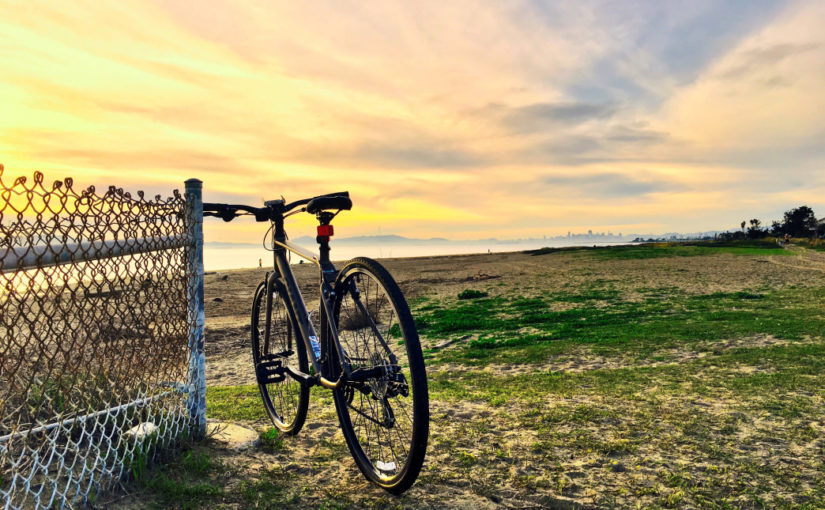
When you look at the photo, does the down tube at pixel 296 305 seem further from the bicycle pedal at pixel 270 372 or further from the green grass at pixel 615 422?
the green grass at pixel 615 422

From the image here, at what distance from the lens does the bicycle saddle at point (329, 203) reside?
387 centimetres

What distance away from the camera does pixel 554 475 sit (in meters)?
3.62

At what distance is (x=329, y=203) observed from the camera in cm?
389

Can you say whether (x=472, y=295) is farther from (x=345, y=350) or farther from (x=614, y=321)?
(x=345, y=350)

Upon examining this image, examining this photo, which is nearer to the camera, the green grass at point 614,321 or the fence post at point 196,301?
the fence post at point 196,301

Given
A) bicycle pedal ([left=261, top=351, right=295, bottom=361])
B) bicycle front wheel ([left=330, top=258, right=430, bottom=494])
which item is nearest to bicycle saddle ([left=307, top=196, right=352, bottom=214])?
bicycle front wheel ([left=330, top=258, right=430, bottom=494])

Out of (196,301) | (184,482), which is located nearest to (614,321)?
(196,301)

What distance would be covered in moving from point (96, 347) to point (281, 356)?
1525mm

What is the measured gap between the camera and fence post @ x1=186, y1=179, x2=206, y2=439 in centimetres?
425

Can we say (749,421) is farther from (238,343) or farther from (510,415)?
(238,343)

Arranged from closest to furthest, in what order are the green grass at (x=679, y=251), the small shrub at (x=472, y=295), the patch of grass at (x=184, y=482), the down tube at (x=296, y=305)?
the patch of grass at (x=184, y=482)
the down tube at (x=296, y=305)
the small shrub at (x=472, y=295)
the green grass at (x=679, y=251)

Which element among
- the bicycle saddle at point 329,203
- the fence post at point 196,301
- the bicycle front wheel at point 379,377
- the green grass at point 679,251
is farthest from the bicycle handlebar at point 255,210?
the green grass at point 679,251

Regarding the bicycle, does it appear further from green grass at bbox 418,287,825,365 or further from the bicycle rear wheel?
green grass at bbox 418,287,825,365

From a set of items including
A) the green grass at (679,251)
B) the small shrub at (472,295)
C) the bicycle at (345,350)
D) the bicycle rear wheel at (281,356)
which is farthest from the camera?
the green grass at (679,251)
